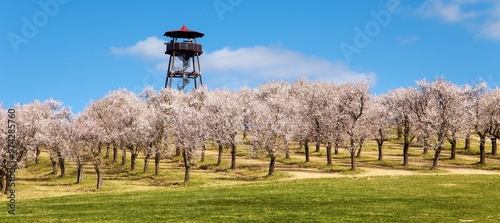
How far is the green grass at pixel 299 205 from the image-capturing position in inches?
1272

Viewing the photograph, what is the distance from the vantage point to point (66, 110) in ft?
396

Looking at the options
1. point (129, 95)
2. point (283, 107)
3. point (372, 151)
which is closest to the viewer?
point (283, 107)

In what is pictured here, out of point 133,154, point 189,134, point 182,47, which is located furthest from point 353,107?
point 182,47

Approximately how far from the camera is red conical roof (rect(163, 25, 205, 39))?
120 metres

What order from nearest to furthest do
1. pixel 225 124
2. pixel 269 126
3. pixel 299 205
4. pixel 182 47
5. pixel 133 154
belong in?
pixel 299 205
pixel 269 126
pixel 133 154
pixel 225 124
pixel 182 47

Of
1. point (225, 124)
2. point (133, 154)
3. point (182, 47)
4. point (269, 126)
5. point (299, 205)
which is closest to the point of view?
point (299, 205)

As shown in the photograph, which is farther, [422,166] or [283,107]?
[283,107]

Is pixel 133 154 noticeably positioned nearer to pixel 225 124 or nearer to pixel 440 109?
pixel 225 124

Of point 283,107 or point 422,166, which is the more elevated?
point 283,107

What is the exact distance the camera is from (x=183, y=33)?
121 m

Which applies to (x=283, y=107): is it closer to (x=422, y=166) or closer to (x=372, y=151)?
(x=372, y=151)

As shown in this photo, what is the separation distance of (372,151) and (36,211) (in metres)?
84.6

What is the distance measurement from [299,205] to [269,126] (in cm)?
3915

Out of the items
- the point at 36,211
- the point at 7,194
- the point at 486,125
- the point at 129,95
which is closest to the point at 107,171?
the point at 7,194
